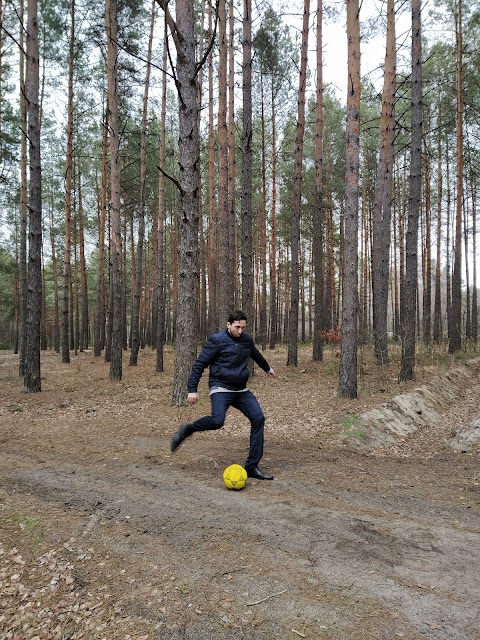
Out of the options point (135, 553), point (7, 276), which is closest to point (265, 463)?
point (135, 553)

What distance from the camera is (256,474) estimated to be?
5.18 metres

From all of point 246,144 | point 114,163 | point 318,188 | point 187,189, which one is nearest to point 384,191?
point 318,188

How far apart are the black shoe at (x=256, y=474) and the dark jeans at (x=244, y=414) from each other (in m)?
0.06

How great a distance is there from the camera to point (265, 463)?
5883 millimetres

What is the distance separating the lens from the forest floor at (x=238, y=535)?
105 inches

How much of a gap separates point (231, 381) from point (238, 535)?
1.97m

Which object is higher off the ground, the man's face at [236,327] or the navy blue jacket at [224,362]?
the man's face at [236,327]

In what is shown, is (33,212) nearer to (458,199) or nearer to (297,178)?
(297,178)

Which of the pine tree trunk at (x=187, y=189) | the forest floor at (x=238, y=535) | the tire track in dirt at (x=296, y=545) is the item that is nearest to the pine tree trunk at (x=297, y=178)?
the pine tree trunk at (x=187, y=189)

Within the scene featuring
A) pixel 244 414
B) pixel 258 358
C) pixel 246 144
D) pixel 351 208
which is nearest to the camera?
pixel 244 414

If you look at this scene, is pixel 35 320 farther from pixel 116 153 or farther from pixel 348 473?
pixel 348 473

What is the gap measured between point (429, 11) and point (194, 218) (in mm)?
13713

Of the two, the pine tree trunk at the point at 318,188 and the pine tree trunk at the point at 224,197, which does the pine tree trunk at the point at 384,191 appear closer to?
the pine tree trunk at the point at 318,188

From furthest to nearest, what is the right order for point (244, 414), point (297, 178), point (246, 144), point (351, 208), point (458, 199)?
point (458, 199) → point (297, 178) → point (246, 144) → point (351, 208) → point (244, 414)
